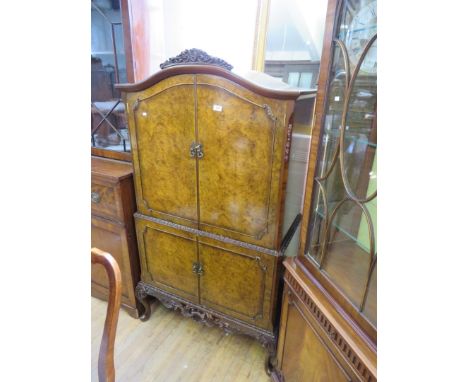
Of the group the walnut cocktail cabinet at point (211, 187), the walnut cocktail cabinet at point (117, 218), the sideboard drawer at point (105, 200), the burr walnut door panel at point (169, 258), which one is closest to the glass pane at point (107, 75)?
the walnut cocktail cabinet at point (117, 218)

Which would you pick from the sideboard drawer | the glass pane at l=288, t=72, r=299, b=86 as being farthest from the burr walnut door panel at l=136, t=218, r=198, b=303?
the glass pane at l=288, t=72, r=299, b=86

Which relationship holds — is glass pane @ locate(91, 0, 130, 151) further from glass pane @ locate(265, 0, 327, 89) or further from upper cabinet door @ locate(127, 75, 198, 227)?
glass pane @ locate(265, 0, 327, 89)

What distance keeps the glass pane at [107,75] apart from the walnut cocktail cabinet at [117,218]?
0.14m

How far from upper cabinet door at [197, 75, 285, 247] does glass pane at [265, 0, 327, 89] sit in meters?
0.58

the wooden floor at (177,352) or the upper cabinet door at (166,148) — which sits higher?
the upper cabinet door at (166,148)

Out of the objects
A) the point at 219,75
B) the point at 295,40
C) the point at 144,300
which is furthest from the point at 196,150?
the point at 144,300

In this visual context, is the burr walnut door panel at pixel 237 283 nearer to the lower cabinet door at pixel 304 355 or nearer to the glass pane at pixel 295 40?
the lower cabinet door at pixel 304 355

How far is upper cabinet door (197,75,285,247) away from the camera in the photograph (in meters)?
1.00

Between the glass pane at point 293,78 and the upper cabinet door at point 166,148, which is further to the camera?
the glass pane at point 293,78

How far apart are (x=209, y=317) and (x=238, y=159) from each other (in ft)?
2.98

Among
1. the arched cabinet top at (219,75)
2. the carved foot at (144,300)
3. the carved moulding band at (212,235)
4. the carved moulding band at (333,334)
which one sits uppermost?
the arched cabinet top at (219,75)

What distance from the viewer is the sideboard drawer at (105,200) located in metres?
1.42
